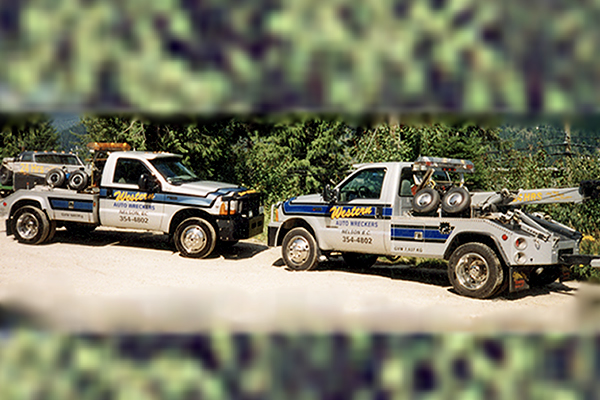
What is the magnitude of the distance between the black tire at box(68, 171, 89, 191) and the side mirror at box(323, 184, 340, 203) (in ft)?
17.3

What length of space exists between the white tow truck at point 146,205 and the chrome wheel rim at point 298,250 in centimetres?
123

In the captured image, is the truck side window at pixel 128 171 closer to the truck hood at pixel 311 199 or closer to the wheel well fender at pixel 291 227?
the wheel well fender at pixel 291 227

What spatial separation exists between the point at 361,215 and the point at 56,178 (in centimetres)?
667

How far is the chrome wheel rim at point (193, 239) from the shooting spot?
1023 cm

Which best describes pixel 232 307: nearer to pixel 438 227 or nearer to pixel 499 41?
pixel 499 41

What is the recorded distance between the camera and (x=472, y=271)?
7.66m

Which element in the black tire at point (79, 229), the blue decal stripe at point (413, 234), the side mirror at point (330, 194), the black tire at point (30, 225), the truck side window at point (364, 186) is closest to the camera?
the blue decal stripe at point (413, 234)

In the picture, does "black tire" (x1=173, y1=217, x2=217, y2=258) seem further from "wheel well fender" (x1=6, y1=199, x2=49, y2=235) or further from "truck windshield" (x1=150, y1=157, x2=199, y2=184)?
"wheel well fender" (x1=6, y1=199, x2=49, y2=235)

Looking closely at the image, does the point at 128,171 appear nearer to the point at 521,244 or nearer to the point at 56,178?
the point at 56,178

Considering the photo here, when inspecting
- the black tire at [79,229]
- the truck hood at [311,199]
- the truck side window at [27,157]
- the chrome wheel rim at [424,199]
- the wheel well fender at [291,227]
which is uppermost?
the truck side window at [27,157]

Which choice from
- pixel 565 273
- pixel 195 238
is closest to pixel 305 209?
pixel 195 238

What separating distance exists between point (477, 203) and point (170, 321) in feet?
24.8

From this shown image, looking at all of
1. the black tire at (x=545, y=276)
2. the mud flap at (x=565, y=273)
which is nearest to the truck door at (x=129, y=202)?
the black tire at (x=545, y=276)

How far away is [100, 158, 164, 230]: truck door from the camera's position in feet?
34.7
